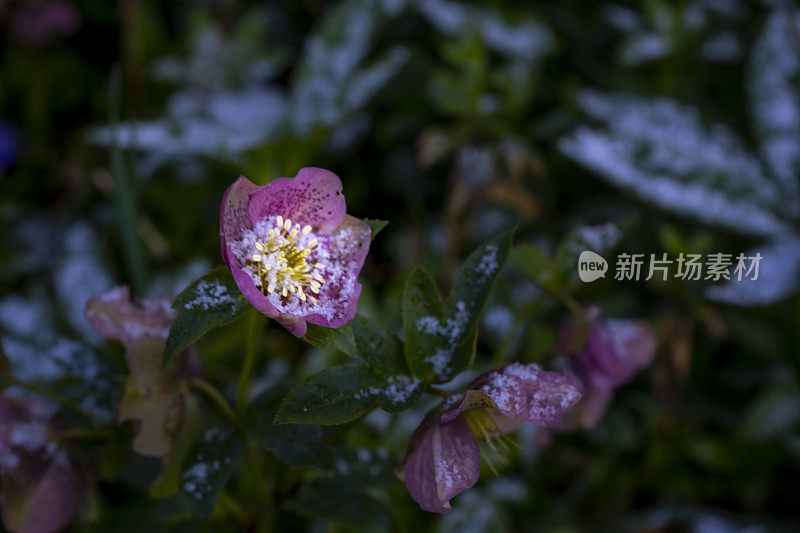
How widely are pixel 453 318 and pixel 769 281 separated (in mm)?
767

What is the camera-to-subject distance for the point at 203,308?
48 cm

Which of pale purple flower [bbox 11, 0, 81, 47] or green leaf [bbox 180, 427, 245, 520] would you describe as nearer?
green leaf [bbox 180, 427, 245, 520]

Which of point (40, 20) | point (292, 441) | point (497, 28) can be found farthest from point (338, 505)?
point (40, 20)

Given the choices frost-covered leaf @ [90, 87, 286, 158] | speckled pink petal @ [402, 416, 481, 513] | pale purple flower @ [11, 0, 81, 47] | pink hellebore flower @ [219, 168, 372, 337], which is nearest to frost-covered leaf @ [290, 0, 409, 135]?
frost-covered leaf @ [90, 87, 286, 158]

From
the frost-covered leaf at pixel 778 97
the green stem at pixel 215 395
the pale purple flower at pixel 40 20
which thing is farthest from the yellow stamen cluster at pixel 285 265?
the pale purple flower at pixel 40 20

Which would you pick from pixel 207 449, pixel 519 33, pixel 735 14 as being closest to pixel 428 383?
pixel 207 449

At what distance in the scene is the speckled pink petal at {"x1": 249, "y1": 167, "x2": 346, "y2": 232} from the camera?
526 millimetres

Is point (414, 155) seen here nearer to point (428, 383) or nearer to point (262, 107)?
point (262, 107)

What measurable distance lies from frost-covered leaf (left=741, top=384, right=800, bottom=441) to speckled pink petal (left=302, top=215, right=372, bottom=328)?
2.65ft

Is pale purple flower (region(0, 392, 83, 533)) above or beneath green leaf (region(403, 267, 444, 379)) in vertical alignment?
beneath

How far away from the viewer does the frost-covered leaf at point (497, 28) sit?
1314 mm

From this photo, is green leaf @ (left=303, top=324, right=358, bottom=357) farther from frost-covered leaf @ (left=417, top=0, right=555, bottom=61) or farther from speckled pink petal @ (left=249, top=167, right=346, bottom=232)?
frost-covered leaf @ (left=417, top=0, right=555, bottom=61)

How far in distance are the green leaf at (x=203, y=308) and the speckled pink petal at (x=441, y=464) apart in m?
0.16

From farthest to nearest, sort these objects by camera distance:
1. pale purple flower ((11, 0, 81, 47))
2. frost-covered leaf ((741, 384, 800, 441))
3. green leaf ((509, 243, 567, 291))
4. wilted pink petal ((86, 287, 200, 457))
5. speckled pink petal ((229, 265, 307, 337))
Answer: pale purple flower ((11, 0, 81, 47)) < frost-covered leaf ((741, 384, 800, 441)) < green leaf ((509, 243, 567, 291)) < wilted pink petal ((86, 287, 200, 457)) < speckled pink petal ((229, 265, 307, 337))
